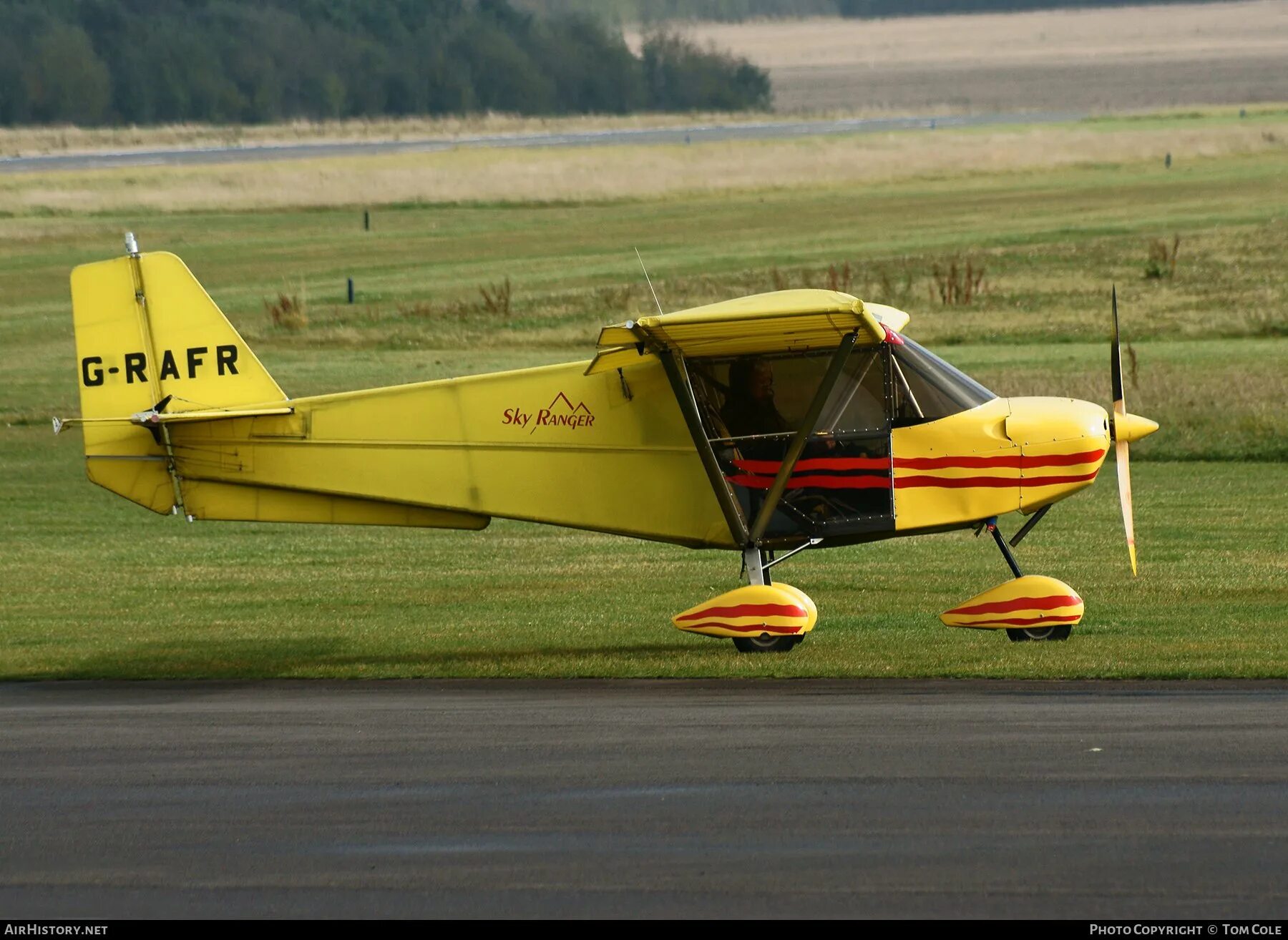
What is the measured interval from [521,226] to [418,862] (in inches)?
1940

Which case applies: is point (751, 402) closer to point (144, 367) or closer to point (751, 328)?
point (751, 328)

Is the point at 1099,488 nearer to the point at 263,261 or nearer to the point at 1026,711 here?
the point at 1026,711

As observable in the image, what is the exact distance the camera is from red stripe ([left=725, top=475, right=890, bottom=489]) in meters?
12.0

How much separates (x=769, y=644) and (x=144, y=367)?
5.02 meters

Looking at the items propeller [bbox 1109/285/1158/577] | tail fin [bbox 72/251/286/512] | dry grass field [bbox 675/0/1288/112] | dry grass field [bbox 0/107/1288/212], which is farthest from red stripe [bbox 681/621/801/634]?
dry grass field [bbox 675/0/1288/112]

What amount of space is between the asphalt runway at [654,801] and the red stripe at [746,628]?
0.56 metres

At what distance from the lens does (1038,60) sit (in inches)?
6486

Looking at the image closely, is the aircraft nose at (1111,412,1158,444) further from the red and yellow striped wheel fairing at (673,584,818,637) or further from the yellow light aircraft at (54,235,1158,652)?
the red and yellow striped wheel fairing at (673,584,818,637)

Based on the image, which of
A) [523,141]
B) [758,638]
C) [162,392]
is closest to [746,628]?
[758,638]

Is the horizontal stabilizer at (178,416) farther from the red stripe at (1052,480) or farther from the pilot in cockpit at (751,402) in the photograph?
the red stripe at (1052,480)

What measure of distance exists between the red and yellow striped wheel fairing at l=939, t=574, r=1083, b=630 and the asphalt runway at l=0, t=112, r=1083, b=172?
63340mm

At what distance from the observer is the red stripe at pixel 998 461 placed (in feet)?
38.8

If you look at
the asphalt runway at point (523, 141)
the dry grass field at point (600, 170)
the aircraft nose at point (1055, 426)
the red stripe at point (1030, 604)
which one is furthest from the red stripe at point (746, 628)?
the asphalt runway at point (523, 141)

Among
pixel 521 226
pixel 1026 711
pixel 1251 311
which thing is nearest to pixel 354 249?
pixel 521 226
